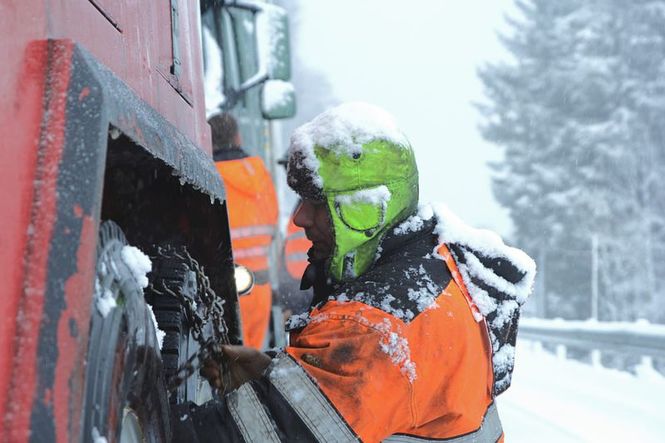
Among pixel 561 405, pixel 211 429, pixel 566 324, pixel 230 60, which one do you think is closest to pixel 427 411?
pixel 211 429

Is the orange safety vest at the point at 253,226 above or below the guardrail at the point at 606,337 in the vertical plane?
above

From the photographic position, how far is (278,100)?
14.5ft

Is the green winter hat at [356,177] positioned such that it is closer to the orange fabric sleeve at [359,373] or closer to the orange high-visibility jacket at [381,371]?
the orange high-visibility jacket at [381,371]

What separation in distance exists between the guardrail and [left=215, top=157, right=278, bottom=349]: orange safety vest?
16.7ft

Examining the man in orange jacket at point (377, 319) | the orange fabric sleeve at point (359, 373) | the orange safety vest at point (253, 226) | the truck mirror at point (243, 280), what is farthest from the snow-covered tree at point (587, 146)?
the orange fabric sleeve at point (359, 373)

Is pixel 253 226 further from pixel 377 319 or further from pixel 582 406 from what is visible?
pixel 582 406

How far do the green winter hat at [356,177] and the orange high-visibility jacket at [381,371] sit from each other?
78mm

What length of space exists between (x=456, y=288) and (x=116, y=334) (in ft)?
3.98

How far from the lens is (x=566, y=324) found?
12.2m

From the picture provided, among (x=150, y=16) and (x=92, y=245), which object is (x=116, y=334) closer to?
(x=92, y=245)

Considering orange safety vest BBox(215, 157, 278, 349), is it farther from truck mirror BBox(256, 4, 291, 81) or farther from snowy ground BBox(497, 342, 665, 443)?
snowy ground BBox(497, 342, 665, 443)

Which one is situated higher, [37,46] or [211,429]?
[37,46]

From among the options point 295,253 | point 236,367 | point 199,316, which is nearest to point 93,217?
point 199,316

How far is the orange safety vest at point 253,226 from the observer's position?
5082 mm
